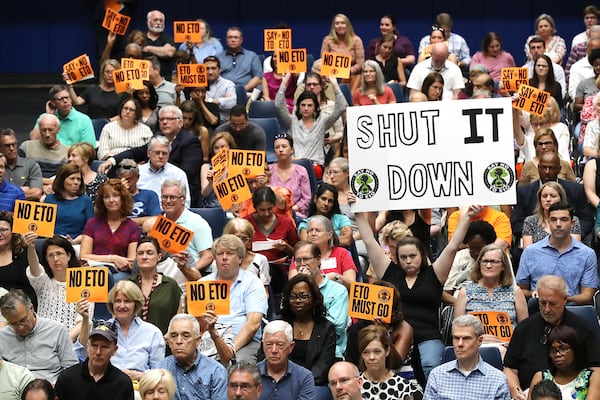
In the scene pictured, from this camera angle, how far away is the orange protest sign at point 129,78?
504 inches

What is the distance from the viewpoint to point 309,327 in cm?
853

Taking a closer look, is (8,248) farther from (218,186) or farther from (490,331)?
(490,331)

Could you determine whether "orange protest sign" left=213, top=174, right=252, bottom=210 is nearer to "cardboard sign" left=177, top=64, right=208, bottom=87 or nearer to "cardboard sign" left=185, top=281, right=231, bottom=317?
"cardboard sign" left=185, top=281, right=231, bottom=317

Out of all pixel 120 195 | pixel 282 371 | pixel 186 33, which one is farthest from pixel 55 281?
pixel 186 33

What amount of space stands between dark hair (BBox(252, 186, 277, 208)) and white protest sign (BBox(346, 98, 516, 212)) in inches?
58.9

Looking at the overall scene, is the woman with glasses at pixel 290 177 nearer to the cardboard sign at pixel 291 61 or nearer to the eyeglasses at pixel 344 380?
the cardboard sign at pixel 291 61

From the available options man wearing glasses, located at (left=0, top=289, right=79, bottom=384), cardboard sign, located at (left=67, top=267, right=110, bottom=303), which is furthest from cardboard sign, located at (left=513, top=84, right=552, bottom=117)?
man wearing glasses, located at (left=0, top=289, right=79, bottom=384)

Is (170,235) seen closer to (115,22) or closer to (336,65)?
(336,65)

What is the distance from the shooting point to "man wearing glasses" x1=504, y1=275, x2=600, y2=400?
803 centimetres

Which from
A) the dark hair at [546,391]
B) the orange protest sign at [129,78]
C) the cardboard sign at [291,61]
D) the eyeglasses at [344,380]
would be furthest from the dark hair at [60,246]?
the cardboard sign at [291,61]

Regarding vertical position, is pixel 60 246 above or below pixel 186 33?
below

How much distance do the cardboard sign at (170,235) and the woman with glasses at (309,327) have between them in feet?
3.35

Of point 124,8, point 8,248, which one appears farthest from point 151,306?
point 124,8

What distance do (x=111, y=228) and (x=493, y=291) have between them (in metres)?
3.00
